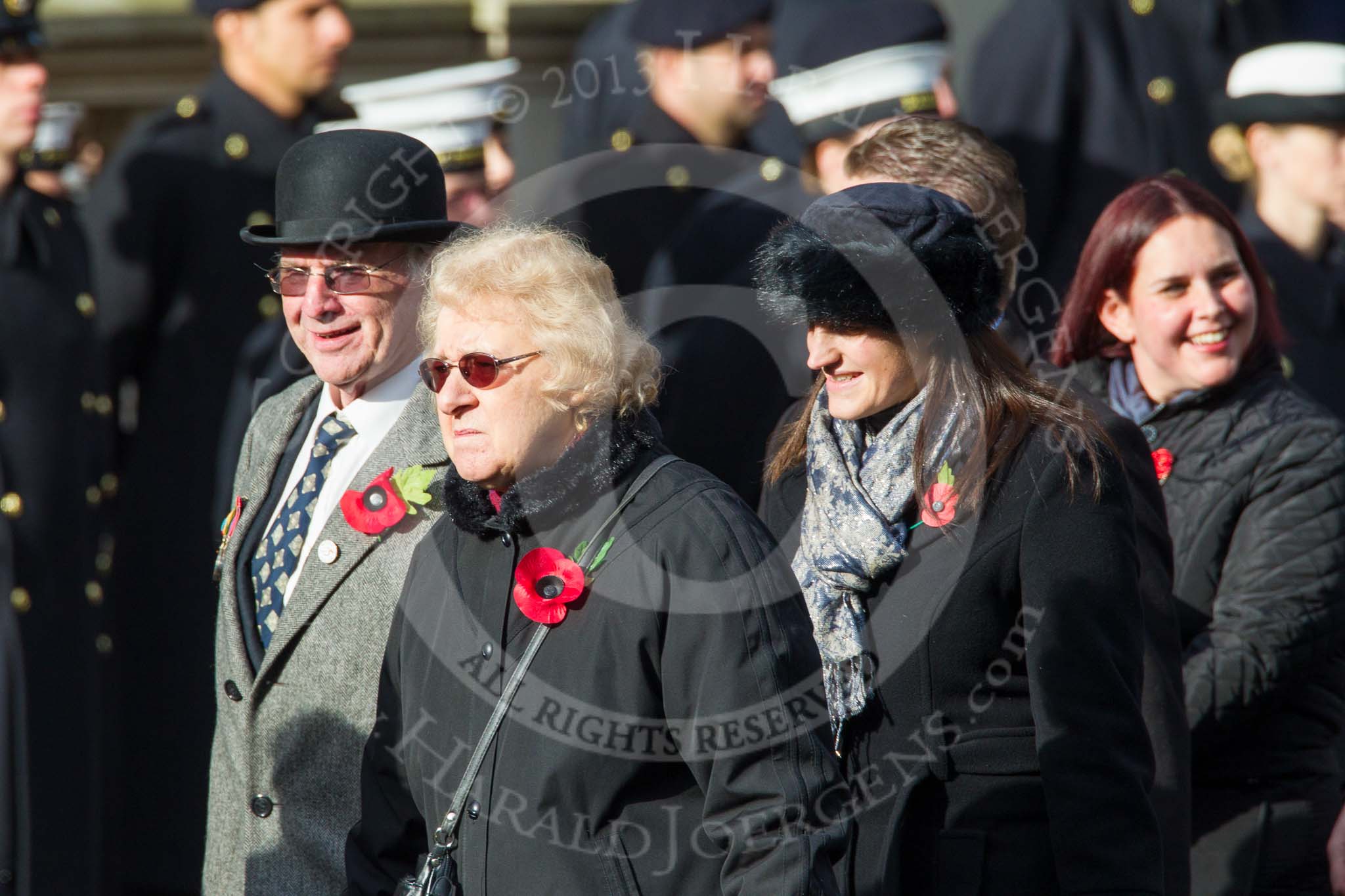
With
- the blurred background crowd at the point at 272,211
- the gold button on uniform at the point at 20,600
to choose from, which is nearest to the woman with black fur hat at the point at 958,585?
the blurred background crowd at the point at 272,211

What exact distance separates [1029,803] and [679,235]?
→ 6.48 feet

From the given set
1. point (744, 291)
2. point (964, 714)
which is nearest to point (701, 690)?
point (964, 714)

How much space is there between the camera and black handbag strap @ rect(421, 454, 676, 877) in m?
2.53

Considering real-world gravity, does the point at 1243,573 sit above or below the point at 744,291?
below

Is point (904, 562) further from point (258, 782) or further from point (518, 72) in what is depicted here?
point (518, 72)

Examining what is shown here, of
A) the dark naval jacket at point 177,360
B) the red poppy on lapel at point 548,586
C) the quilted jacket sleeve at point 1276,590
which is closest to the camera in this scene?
the red poppy on lapel at point 548,586

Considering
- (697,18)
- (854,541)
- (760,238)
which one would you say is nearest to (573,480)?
(854,541)

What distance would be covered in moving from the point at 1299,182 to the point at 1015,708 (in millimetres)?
2892

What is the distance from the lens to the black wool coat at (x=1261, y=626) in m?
3.39

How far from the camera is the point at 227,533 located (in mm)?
3338

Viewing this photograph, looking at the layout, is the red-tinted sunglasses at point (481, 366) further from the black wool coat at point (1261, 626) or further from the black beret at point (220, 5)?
the black beret at point (220, 5)

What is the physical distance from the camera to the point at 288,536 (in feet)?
10.5

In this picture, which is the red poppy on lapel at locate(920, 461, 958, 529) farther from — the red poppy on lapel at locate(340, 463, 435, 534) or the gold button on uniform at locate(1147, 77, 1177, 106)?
the gold button on uniform at locate(1147, 77, 1177, 106)

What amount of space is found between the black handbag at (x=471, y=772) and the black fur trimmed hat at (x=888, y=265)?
0.38 m
